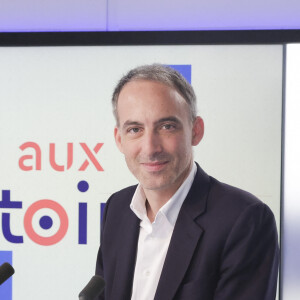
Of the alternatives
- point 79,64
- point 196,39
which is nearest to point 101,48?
point 79,64

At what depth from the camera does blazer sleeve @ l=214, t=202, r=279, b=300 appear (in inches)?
50.0

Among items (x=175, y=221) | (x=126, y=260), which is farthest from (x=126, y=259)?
(x=175, y=221)

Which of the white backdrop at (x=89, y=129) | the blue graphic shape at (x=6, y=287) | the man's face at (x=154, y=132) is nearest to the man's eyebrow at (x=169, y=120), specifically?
the man's face at (x=154, y=132)

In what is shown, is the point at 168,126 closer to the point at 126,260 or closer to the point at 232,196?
the point at 232,196

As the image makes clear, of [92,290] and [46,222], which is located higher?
[92,290]

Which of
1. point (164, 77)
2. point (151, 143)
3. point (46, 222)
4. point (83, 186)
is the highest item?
point (164, 77)

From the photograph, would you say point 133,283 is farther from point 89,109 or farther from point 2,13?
point 2,13

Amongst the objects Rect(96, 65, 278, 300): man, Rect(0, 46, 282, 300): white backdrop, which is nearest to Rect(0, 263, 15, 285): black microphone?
Rect(96, 65, 278, 300): man

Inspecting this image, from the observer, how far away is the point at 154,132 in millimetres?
1445

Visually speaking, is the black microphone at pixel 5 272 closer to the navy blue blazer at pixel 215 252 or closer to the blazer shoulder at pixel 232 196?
the navy blue blazer at pixel 215 252

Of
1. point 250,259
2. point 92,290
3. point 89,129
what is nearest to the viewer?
point 92,290

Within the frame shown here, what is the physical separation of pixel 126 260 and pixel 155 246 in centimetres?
10

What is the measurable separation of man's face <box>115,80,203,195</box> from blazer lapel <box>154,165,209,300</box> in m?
0.08

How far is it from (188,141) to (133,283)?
0.46 m
